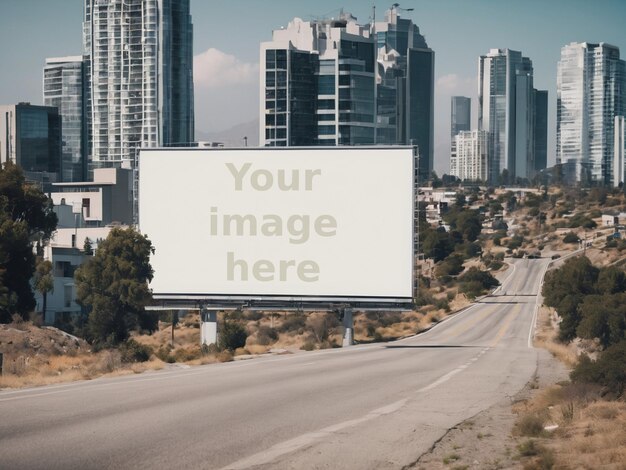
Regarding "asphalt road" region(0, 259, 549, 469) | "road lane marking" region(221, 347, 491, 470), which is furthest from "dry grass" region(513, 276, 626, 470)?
"road lane marking" region(221, 347, 491, 470)

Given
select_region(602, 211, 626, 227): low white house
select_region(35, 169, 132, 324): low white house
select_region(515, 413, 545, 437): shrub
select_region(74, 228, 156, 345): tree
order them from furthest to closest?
select_region(602, 211, 626, 227): low white house
select_region(35, 169, 132, 324): low white house
select_region(74, 228, 156, 345): tree
select_region(515, 413, 545, 437): shrub

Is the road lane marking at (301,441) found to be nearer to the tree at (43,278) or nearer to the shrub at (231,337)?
the shrub at (231,337)

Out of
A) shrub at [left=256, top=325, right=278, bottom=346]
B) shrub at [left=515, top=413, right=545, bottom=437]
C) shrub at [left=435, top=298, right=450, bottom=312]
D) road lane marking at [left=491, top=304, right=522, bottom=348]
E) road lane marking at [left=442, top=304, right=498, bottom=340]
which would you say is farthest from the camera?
shrub at [left=435, top=298, right=450, bottom=312]

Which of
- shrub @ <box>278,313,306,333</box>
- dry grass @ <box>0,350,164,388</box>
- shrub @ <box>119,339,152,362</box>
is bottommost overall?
shrub @ <box>278,313,306,333</box>

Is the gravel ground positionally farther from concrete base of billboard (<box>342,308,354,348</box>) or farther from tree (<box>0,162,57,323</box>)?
tree (<box>0,162,57,323</box>)

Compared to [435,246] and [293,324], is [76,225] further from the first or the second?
[435,246]

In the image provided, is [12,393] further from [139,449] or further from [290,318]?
[290,318]
